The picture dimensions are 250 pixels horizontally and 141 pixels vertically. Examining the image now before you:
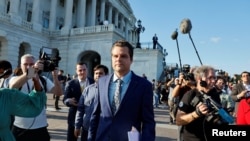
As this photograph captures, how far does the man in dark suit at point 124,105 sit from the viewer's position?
298 centimetres

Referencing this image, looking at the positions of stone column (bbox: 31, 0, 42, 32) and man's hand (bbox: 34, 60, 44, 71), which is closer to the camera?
man's hand (bbox: 34, 60, 44, 71)

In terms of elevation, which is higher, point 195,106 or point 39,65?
point 39,65

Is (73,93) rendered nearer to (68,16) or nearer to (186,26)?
(186,26)

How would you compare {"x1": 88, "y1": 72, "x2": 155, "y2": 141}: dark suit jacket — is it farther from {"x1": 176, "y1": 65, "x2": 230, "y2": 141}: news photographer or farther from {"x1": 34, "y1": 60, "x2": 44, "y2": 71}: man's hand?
{"x1": 34, "y1": 60, "x2": 44, "y2": 71}: man's hand

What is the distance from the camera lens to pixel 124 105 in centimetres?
300

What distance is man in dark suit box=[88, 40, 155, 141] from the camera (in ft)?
9.78

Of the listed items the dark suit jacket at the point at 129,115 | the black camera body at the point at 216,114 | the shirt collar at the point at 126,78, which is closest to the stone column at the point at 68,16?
the shirt collar at the point at 126,78

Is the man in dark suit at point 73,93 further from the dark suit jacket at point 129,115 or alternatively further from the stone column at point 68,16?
the stone column at point 68,16

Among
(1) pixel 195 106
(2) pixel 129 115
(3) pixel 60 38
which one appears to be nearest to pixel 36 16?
(3) pixel 60 38

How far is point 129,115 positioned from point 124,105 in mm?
113

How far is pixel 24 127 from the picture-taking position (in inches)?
166

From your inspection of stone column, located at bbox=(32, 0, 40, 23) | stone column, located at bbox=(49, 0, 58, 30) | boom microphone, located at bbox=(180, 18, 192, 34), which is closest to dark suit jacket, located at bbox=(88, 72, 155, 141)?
boom microphone, located at bbox=(180, 18, 192, 34)

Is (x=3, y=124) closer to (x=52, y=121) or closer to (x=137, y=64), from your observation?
(x=52, y=121)

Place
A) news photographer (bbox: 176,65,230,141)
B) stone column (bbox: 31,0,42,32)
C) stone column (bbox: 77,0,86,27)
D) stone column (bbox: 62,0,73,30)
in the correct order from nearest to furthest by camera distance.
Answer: news photographer (bbox: 176,65,230,141)
stone column (bbox: 31,0,42,32)
stone column (bbox: 62,0,73,30)
stone column (bbox: 77,0,86,27)
